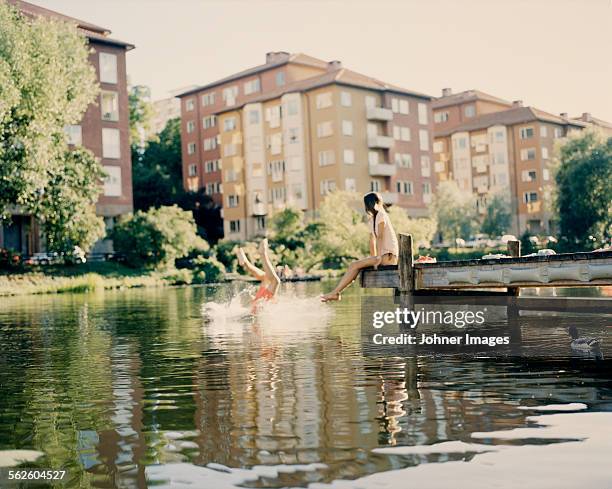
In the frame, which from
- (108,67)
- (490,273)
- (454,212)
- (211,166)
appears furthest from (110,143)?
(490,273)

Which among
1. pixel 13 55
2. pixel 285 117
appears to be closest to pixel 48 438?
pixel 13 55

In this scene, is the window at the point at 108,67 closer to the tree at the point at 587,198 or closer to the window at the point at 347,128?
the window at the point at 347,128

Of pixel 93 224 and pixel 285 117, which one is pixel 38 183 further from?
pixel 285 117

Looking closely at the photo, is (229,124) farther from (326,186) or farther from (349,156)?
(349,156)

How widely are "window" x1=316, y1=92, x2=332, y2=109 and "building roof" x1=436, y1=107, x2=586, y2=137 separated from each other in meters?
32.5

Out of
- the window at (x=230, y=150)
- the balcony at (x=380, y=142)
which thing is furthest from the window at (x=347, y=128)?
the window at (x=230, y=150)

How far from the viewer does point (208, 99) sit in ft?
337

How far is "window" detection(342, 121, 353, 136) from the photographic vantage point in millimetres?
82531

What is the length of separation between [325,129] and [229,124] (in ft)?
49.8

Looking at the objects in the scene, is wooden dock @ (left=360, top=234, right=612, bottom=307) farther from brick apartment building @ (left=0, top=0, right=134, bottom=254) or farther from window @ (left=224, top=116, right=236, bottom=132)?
→ window @ (left=224, top=116, right=236, bottom=132)

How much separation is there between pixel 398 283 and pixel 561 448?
8.59 metres

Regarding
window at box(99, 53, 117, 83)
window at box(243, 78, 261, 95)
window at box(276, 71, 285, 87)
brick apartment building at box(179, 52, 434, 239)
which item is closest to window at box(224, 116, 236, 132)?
brick apartment building at box(179, 52, 434, 239)

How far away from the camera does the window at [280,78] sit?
305 feet

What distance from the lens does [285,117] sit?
85.9 m
